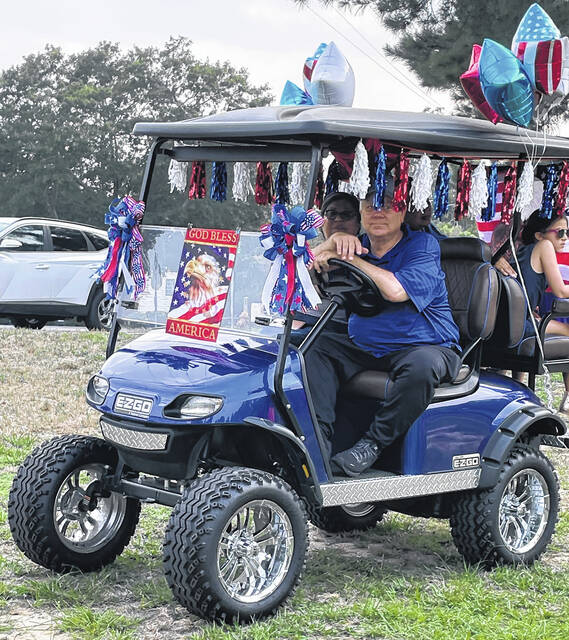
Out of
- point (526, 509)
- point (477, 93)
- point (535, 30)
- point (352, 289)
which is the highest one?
point (535, 30)

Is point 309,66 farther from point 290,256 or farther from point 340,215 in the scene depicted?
point 290,256

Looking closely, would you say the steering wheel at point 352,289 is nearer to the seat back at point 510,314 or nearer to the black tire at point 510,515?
the seat back at point 510,314

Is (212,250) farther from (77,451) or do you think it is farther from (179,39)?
(179,39)

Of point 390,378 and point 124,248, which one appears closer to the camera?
point 390,378

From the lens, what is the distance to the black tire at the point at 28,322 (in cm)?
1487

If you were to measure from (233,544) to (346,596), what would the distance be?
696mm

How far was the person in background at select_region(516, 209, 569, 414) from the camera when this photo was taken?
656 centimetres

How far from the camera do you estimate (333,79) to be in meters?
5.27

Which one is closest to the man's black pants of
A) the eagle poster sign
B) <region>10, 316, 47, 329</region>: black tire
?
the eagle poster sign

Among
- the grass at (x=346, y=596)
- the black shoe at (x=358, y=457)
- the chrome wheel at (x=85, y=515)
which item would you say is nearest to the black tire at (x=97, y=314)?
the grass at (x=346, y=596)

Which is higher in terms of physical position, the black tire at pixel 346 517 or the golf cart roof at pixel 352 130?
the golf cart roof at pixel 352 130

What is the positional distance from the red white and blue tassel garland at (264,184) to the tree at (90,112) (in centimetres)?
3288

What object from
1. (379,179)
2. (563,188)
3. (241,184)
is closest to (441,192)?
(379,179)

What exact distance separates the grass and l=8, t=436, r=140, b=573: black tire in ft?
0.30
